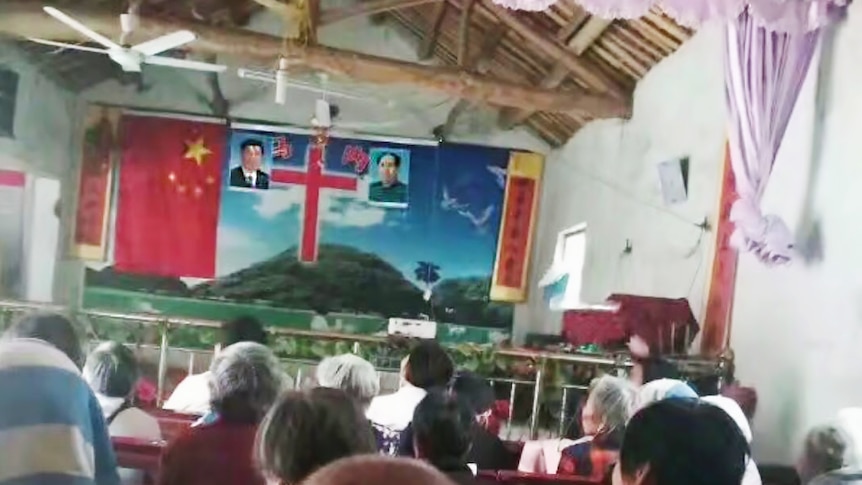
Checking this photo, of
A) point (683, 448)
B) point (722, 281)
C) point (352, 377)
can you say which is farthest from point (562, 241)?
point (683, 448)

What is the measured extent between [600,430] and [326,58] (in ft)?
13.7

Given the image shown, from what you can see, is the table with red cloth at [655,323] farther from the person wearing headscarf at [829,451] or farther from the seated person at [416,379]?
the person wearing headscarf at [829,451]

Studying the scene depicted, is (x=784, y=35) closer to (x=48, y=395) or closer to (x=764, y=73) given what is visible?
(x=764, y=73)

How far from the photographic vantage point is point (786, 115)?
4707mm

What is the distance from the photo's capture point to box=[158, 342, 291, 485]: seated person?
252 cm

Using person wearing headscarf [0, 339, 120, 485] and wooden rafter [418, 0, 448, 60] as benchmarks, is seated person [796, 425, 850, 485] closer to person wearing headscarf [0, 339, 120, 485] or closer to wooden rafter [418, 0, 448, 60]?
person wearing headscarf [0, 339, 120, 485]

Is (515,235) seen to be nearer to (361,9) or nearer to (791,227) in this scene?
(361,9)

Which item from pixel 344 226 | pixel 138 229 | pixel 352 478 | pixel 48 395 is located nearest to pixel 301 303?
pixel 344 226

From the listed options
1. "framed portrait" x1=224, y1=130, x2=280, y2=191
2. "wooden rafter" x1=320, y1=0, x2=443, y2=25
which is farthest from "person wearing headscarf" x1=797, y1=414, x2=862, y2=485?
"framed portrait" x1=224, y1=130, x2=280, y2=191

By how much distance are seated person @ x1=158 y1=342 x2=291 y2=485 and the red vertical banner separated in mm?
3383

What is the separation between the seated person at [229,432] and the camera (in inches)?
99.1

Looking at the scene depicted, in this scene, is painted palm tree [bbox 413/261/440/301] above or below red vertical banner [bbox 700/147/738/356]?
below

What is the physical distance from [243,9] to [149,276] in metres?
2.48

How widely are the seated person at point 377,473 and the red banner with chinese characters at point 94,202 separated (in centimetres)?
935
